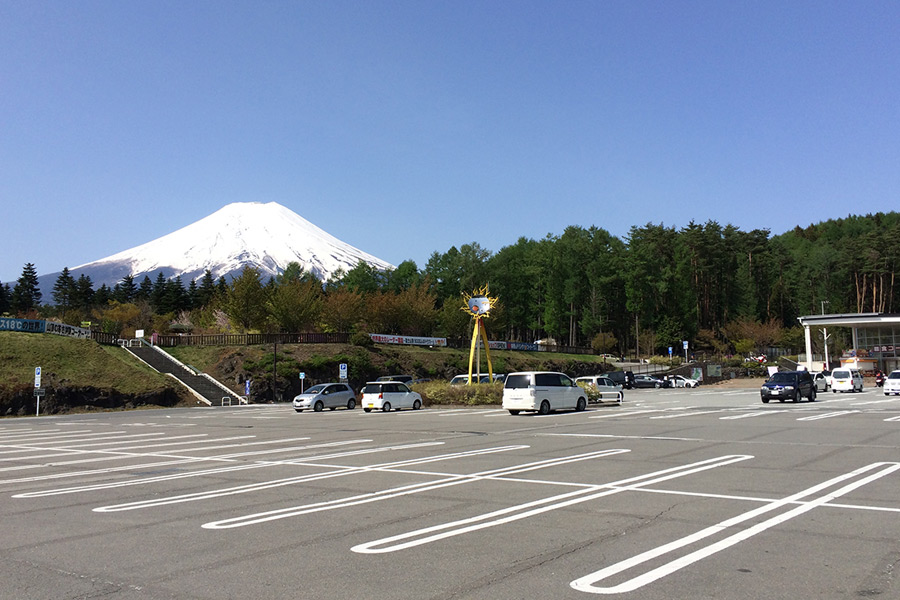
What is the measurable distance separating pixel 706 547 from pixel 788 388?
30472 mm

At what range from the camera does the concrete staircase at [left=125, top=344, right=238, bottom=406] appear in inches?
1953

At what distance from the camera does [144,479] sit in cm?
1103

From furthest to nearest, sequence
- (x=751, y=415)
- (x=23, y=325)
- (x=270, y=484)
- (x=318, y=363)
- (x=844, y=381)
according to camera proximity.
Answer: (x=318, y=363)
(x=23, y=325)
(x=844, y=381)
(x=751, y=415)
(x=270, y=484)

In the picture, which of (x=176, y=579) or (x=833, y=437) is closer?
(x=176, y=579)

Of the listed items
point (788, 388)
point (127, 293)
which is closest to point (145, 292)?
point (127, 293)

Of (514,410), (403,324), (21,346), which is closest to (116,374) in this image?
(21,346)

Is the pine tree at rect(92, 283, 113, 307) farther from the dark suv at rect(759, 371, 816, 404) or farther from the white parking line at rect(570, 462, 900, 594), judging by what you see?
the white parking line at rect(570, 462, 900, 594)

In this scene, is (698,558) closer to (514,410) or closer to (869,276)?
(514,410)

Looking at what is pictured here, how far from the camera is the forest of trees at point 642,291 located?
90500mm

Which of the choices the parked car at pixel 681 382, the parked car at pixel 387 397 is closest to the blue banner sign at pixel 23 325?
the parked car at pixel 387 397

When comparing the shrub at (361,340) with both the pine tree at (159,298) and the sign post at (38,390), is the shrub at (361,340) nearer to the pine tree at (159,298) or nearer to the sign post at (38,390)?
the sign post at (38,390)

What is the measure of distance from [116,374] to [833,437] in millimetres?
45829

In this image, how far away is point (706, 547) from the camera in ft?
20.2

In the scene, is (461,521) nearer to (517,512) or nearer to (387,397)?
(517,512)
